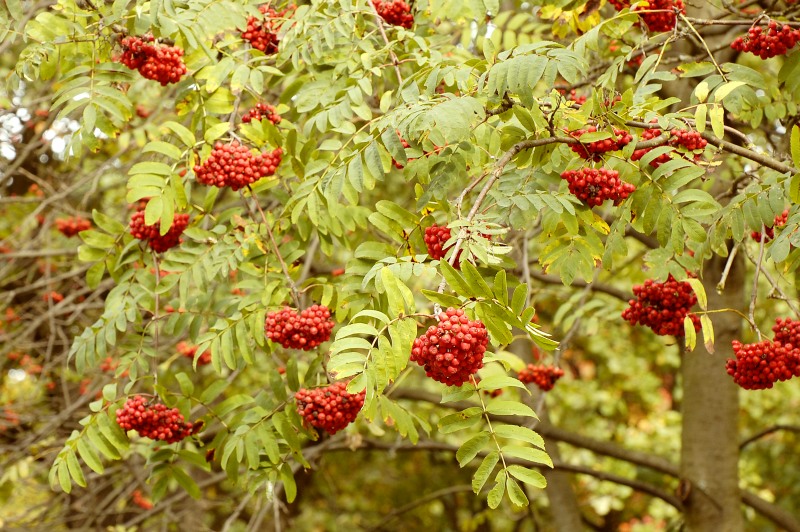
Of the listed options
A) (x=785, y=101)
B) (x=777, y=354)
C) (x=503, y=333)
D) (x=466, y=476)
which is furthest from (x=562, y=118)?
(x=466, y=476)

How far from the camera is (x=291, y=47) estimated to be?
3.35 meters

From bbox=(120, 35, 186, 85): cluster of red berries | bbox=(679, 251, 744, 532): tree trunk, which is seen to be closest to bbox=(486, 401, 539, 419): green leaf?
bbox=(120, 35, 186, 85): cluster of red berries

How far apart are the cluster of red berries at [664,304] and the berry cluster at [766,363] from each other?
33cm

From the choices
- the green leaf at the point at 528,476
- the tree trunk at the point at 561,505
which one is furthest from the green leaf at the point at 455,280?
the tree trunk at the point at 561,505

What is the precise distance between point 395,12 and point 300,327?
1544 mm

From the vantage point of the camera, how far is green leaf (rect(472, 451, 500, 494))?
221 cm

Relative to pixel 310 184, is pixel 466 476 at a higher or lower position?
lower

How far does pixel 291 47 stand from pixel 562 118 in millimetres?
1225

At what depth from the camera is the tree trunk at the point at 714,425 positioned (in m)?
4.87

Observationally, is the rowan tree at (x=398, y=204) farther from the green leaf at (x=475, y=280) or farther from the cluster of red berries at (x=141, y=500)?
the cluster of red berries at (x=141, y=500)

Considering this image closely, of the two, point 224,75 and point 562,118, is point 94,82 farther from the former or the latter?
point 562,118

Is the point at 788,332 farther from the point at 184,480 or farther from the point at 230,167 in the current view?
the point at 184,480

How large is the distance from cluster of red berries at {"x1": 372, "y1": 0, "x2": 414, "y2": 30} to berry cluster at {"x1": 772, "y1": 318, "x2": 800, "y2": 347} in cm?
195

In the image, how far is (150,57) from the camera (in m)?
3.22
